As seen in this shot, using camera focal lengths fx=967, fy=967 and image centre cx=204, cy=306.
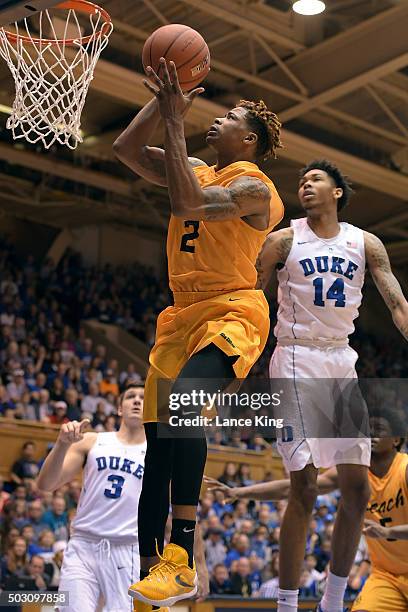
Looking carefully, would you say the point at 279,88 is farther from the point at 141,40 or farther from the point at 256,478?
the point at 256,478

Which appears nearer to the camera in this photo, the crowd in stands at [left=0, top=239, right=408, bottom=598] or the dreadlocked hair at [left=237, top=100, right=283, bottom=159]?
the dreadlocked hair at [left=237, top=100, right=283, bottom=159]

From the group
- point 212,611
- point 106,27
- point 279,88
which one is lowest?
point 212,611

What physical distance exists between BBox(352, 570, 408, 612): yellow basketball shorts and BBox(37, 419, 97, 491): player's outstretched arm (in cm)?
236

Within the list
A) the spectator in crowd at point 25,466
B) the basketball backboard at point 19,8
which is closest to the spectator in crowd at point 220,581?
the spectator in crowd at point 25,466

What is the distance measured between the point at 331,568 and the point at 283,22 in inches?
428

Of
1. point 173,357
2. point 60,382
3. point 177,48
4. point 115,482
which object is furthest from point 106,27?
point 60,382

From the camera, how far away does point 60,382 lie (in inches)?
614

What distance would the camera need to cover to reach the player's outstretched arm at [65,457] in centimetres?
601

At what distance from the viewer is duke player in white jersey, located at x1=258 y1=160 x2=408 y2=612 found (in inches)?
214

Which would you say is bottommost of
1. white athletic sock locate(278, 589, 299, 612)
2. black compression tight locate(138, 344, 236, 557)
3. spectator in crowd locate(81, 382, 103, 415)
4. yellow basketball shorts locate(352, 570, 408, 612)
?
white athletic sock locate(278, 589, 299, 612)

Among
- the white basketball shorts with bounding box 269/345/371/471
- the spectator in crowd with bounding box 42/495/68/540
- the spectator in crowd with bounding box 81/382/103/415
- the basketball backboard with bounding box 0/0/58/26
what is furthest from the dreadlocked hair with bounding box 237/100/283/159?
the spectator in crowd with bounding box 81/382/103/415

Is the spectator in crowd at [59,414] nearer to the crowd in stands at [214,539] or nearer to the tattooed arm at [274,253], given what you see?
the crowd in stands at [214,539]

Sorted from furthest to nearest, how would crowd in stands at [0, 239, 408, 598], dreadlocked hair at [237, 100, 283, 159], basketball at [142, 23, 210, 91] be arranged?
crowd in stands at [0, 239, 408, 598], dreadlocked hair at [237, 100, 283, 159], basketball at [142, 23, 210, 91]

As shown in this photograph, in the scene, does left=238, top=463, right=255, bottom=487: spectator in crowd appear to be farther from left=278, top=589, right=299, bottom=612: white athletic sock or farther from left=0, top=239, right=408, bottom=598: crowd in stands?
left=278, top=589, right=299, bottom=612: white athletic sock
